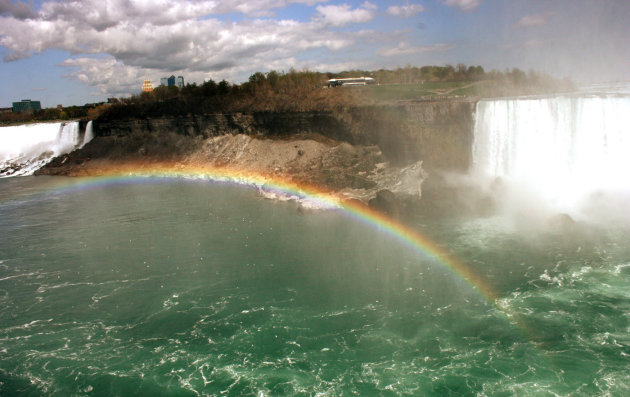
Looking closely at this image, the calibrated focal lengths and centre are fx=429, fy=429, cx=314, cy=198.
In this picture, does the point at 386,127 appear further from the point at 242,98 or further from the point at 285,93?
the point at 242,98

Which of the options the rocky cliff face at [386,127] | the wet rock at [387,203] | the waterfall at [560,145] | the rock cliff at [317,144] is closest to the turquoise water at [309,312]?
the wet rock at [387,203]

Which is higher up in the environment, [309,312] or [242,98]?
[242,98]

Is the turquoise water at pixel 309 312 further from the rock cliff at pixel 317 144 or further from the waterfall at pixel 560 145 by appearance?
the rock cliff at pixel 317 144

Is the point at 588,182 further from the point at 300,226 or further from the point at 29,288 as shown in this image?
the point at 29,288

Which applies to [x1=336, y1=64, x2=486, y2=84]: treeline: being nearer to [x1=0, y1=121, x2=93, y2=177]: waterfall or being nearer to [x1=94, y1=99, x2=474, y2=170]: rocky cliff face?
[x1=94, y1=99, x2=474, y2=170]: rocky cliff face

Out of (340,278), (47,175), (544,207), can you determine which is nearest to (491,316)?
(340,278)

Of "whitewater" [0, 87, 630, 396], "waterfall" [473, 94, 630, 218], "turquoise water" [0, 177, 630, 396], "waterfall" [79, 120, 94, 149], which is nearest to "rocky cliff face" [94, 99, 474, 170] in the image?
"waterfall" [473, 94, 630, 218]

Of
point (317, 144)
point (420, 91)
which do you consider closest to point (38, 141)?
point (317, 144)

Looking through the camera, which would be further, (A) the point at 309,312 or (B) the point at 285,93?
(B) the point at 285,93
